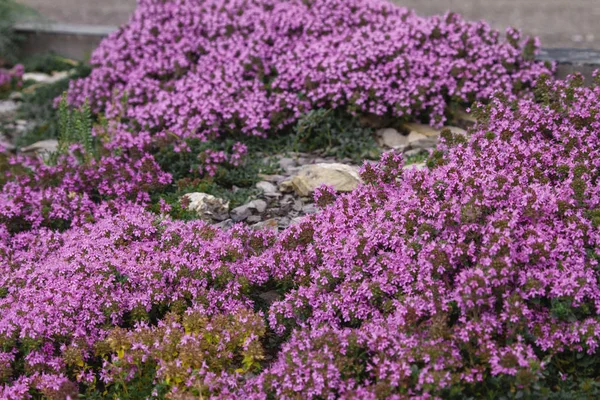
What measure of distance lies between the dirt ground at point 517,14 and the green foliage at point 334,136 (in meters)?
4.50

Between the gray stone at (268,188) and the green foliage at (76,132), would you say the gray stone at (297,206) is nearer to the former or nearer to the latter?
the gray stone at (268,188)

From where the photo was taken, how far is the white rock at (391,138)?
20.8ft

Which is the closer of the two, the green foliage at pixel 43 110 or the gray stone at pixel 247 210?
the gray stone at pixel 247 210

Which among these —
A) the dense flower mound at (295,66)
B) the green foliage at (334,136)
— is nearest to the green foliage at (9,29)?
the dense flower mound at (295,66)

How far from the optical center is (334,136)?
21.0 ft

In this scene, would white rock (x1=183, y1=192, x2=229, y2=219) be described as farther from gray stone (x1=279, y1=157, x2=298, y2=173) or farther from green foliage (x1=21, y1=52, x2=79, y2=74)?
green foliage (x1=21, y1=52, x2=79, y2=74)

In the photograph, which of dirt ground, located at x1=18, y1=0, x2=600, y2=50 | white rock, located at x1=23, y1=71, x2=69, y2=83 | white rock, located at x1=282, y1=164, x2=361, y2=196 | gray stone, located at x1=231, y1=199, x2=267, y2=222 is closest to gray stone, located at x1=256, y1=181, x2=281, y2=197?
white rock, located at x1=282, y1=164, x2=361, y2=196

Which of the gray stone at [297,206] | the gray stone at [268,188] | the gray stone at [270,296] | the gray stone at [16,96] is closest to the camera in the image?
the gray stone at [270,296]

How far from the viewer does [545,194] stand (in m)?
3.77

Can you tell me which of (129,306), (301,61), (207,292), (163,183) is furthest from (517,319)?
(301,61)

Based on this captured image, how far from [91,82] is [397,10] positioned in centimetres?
334

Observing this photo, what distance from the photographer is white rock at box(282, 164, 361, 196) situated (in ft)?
17.3

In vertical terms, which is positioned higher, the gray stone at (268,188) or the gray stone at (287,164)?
the gray stone at (287,164)

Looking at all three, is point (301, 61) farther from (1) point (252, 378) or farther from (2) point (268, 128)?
(1) point (252, 378)
